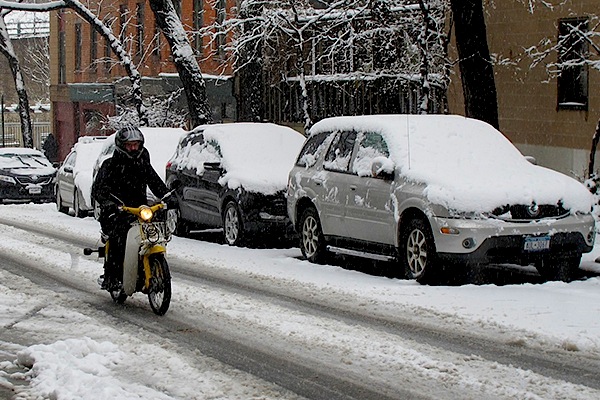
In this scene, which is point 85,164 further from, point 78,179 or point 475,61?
point 475,61

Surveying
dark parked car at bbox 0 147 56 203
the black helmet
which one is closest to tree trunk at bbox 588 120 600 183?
the black helmet

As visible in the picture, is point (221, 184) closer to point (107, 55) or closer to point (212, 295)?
point (212, 295)

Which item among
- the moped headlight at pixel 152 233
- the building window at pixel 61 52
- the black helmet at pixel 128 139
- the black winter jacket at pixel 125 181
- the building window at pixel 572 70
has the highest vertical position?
the building window at pixel 61 52

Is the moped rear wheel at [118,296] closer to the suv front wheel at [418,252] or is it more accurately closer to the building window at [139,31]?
the suv front wheel at [418,252]

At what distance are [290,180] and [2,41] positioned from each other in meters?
31.6

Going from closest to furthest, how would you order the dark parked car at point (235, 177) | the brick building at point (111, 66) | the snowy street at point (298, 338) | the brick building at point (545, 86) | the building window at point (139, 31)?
the snowy street at point (298, 338) → the dark parked car at point (235, 177) → the brick building at point (545, 86) → the brick building at point (111, 66) → the building window at point (139, 31)

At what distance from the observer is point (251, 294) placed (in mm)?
12430

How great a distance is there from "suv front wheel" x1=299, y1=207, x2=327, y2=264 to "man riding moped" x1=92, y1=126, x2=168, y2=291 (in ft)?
13.7

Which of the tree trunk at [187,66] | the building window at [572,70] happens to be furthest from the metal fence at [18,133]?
the building window at [572,70]

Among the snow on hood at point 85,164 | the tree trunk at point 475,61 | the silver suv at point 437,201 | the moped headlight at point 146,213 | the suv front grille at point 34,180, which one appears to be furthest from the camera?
the suv front grille at point 34,180

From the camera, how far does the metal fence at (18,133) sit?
62.4 metres

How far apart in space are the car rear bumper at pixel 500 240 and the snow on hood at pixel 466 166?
0.20m

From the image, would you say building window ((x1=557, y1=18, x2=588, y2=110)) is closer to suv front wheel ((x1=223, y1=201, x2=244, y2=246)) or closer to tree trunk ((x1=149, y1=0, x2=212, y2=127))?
suv front wheel ((x1=223, y1=201, x2=244, y2=246))

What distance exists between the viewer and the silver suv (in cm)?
1258
